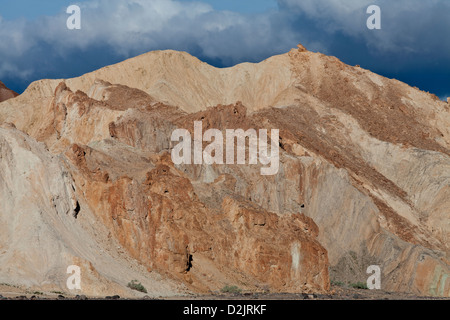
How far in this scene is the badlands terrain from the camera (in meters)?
53.7

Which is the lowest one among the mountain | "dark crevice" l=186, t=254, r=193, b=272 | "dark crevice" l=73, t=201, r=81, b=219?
"dark crevice" l=186, t=254, r=193, b=272

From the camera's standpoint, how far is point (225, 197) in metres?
63.8

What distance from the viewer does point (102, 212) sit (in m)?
58.7

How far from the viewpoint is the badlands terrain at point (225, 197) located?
5366 centimetres

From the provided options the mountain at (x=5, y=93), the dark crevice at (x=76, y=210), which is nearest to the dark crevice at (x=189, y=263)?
the dark crevice at (x=76, y=210)

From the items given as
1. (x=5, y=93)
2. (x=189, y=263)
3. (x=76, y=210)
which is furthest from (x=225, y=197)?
(x=5, y=93)

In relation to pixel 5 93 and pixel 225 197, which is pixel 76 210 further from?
pixel 5 93

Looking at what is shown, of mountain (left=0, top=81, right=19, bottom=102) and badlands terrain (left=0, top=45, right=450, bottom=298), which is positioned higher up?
mountain (left=0, top=81, right=19, bottom=102)

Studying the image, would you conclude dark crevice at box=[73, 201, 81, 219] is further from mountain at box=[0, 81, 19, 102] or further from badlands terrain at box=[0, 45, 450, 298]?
mountain at box=[0, 81, 19, 102]

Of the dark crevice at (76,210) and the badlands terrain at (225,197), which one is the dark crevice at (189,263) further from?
the dark crevice at (76,210)

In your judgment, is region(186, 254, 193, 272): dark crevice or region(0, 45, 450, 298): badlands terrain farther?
region(186, 254, 193, 272): dark crevice

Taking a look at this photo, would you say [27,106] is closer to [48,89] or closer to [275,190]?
[48,89]

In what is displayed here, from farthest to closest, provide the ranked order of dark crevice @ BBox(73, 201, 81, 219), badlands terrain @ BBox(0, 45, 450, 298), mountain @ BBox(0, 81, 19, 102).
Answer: mountain @ BBox(0, 81, 19, 102) < dark crevice @ BBox(73, 201, 81, 219) < badlands terrain @ BBox(0, 45, 450, 298)

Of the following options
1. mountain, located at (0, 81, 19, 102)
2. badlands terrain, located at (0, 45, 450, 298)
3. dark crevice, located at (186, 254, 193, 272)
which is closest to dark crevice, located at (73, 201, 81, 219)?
badlands terrain, located at (0, 45, 450, 298)
